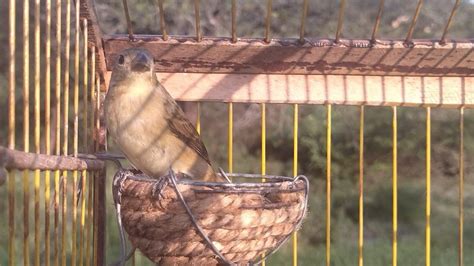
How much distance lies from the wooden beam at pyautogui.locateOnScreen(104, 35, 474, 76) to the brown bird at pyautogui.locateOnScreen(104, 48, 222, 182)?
9 cm

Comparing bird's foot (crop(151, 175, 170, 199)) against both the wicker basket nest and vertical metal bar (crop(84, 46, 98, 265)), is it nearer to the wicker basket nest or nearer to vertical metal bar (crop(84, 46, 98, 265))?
the wicker basket nest

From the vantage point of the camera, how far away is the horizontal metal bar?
1016 millimetres

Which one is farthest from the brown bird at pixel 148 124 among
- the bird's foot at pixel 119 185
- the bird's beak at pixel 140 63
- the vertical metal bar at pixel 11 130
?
the vertical metal bar at pixel 11 130

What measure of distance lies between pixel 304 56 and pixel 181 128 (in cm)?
41

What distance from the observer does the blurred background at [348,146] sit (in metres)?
3.34

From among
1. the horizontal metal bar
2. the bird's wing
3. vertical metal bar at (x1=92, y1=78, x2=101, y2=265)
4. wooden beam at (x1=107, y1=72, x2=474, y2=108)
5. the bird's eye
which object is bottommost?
vertical metal bar at (x1=92, y1=78, x2=101, y2=265)

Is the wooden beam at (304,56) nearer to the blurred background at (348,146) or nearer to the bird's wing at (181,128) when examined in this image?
the bird's wing at (181,128)

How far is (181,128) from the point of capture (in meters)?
1.93

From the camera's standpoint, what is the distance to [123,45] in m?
2.03

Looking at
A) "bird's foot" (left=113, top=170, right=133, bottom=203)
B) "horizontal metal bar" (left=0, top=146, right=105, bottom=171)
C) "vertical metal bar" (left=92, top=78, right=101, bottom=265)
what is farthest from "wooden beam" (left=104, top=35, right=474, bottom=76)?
"bird's foot" (left=113, top=170, right=133, bottom=203)

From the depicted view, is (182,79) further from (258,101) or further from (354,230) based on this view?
(354,230)

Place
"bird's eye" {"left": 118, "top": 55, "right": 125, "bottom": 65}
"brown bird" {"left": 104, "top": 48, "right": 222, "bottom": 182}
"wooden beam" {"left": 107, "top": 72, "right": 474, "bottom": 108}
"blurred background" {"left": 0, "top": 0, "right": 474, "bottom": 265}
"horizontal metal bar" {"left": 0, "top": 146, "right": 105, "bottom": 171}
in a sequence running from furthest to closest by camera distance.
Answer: "blurred background" {"left": 0, "top": 0, "right": 474, "bottom": 265}
"wooden beam" {"left": 107, "top": 72, "right": 474, "bottom": 108}
"bird's eye" {"left": 118, "top": 55, "right": 125, "bottom": 65}
"brown bird" {"left": 104, "top": 48, "right": 222, "bottom": 182}
"horizontal metal bar" {"left": 0, "top": 146, "right": 105, "bottom": 171}

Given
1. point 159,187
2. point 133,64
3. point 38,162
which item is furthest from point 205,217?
point 133,64

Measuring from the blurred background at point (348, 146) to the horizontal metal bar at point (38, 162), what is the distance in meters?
1.65
